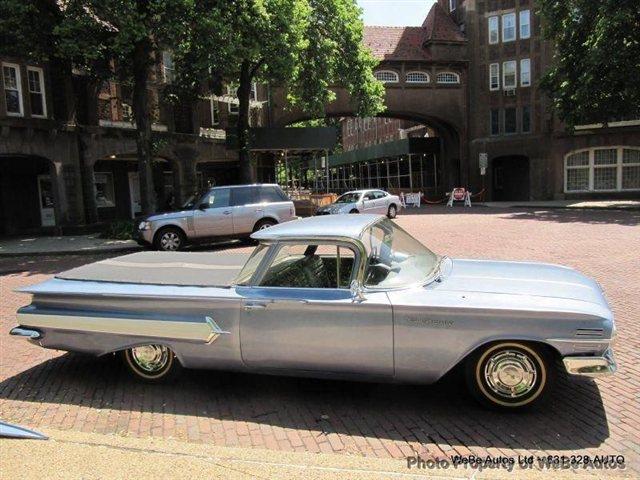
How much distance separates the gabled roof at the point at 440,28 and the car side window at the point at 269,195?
25928 millimetres

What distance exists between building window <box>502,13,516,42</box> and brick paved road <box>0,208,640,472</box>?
1394 inches

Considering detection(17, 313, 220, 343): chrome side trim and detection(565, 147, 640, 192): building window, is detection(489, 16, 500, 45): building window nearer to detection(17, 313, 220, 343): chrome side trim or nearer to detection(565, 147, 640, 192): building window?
detection(565, 147, 640, 192): building window

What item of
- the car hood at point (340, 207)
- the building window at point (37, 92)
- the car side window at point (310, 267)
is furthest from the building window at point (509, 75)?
the car side window at point (310, 267)

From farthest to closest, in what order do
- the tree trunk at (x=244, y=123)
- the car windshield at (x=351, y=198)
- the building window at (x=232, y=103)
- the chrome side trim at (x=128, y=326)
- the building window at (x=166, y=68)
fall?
the building window at (x=232, y=103), the building window at (x=166, y=68), the tree trunk at (x=244, y=123), the car windshield at (x=351, y=198), the chrome side trim at (x=128, y=326)

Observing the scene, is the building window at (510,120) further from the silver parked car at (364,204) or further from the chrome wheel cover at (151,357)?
the chrome wheel cover at (151,357)

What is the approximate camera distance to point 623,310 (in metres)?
6.61

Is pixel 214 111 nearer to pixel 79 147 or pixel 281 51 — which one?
pixel 79 147

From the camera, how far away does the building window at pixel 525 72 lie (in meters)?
35.8

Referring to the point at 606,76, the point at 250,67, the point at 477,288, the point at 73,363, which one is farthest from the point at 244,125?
the point at 477,288

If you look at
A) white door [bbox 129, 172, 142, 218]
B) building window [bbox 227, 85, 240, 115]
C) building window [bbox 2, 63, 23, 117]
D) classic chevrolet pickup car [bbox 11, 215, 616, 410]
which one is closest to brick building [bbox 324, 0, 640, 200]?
building window [bbox 227, 85, 240, 115]

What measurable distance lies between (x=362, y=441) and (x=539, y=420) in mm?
1340

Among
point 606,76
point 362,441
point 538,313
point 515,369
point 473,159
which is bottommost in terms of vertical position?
point 362,441

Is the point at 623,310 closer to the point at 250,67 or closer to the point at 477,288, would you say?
the point at 477,288

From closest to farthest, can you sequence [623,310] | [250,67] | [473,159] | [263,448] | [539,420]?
[263,448] < [539,420] < [623,310] < [250,67] < [473,159]
